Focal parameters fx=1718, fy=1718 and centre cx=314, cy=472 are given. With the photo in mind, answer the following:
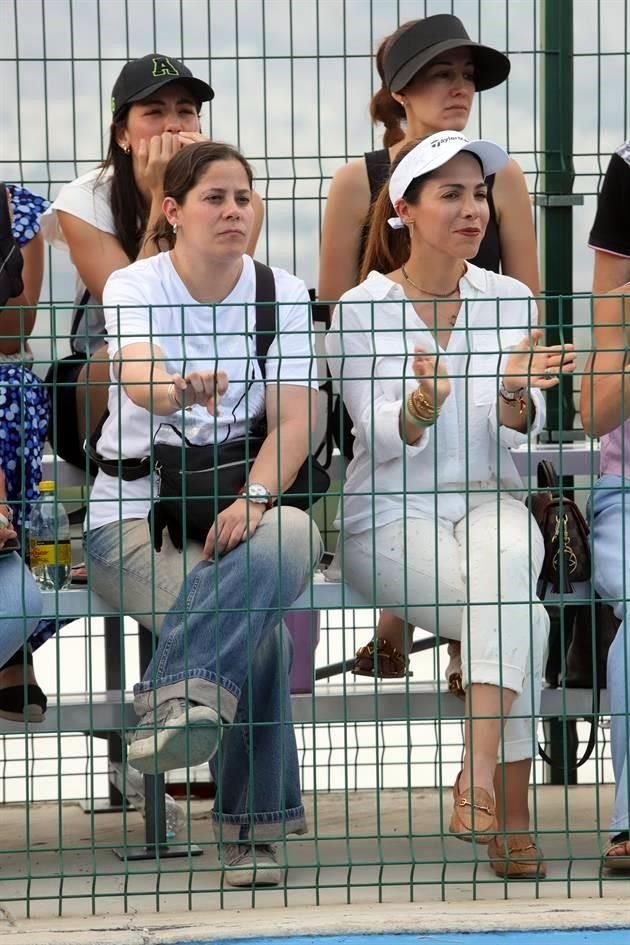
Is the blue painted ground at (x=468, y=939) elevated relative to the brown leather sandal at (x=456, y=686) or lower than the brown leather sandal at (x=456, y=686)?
lower

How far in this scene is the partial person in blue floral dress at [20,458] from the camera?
3562 mm

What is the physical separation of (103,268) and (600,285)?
1.27m

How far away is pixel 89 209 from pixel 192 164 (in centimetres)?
50

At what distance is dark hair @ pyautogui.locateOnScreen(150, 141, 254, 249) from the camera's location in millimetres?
4066

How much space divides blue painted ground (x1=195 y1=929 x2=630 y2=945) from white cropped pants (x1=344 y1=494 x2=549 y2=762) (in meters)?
0.39

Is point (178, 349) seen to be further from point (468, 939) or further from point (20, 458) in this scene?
point (468, 939)

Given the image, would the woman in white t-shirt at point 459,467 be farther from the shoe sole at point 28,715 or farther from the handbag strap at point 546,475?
the shoe sole at point 28,715

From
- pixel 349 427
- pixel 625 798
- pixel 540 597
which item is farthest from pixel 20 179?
pixel 625 798

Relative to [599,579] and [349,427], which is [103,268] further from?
[599,579]

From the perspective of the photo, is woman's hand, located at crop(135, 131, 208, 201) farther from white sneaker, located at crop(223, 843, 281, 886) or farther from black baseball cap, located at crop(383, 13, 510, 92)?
white sneaker, located at crop(223, 843, 281, 886)

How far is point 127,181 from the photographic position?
4480mm

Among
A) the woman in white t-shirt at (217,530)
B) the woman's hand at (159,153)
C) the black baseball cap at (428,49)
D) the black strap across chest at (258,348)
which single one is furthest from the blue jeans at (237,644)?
the black baseball cap at (428,49)

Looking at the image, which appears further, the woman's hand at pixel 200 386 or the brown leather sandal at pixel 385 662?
the brown leather sandal at pixel 385 662

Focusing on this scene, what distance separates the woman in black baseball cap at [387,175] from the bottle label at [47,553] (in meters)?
1.02
